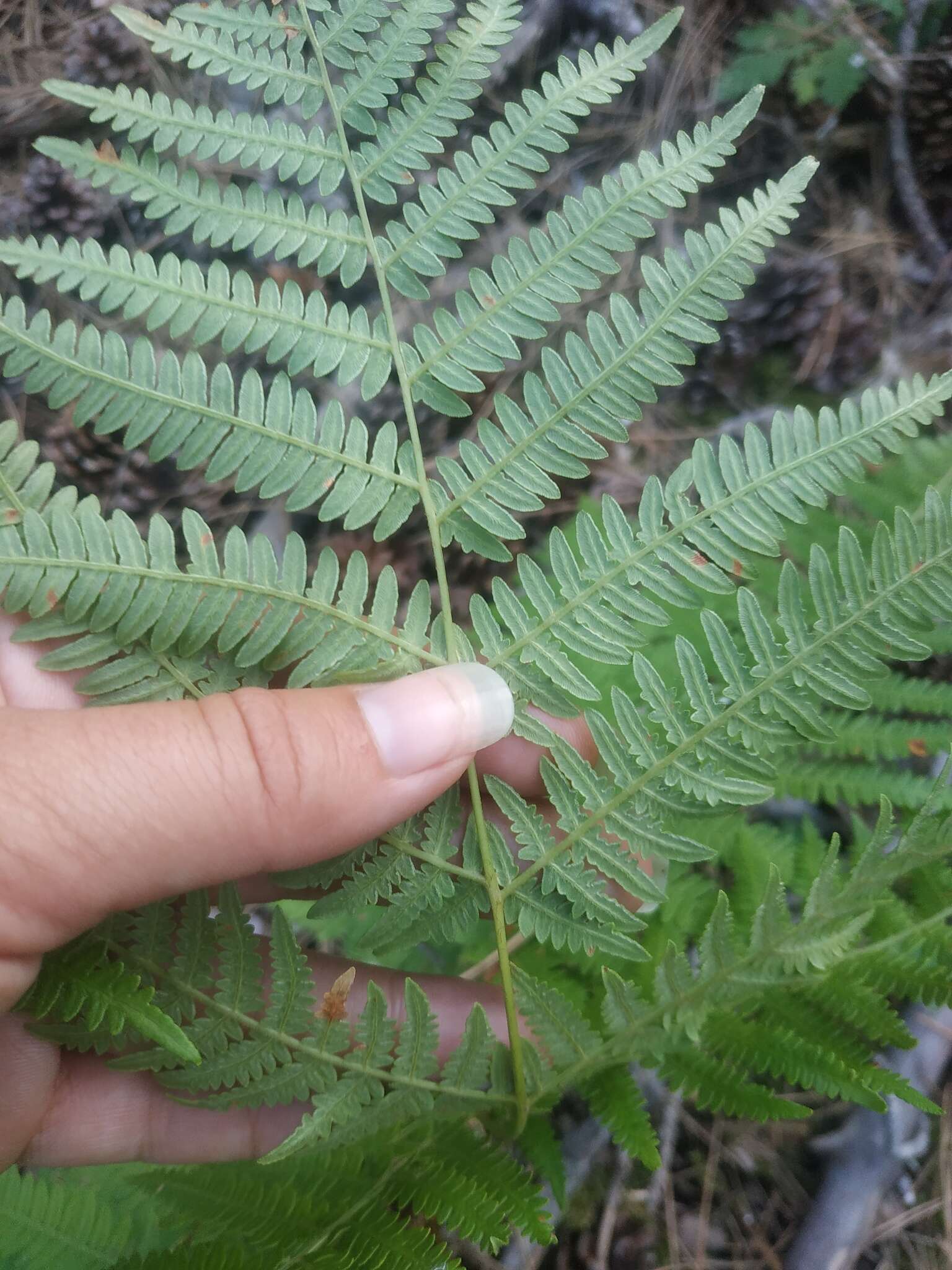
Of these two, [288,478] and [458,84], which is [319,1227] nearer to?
[288,478]

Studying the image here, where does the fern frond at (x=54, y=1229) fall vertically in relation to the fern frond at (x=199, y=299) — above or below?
below

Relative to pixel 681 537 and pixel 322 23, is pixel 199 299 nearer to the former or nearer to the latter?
pixel 322 23

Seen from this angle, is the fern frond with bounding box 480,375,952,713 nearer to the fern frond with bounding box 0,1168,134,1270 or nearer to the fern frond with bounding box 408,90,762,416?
the fern frond with bounding box 408,90,762,416

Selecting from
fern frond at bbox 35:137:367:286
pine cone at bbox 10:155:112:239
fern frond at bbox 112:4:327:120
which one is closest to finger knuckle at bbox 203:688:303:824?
fern frond at bbox 35:137:367:286

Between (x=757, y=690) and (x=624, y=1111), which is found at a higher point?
(x=757, y=690)

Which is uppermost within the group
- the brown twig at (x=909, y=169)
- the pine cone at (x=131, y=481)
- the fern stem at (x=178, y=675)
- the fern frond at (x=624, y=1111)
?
the brown twig at (x=909, y=169)

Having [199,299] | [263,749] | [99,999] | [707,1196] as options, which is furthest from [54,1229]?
[199,299]

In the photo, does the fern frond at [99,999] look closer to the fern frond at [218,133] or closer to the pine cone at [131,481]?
the fern frond at [218,133]

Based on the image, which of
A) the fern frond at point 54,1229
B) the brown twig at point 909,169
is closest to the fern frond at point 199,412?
the fern frond at point 54,1229
